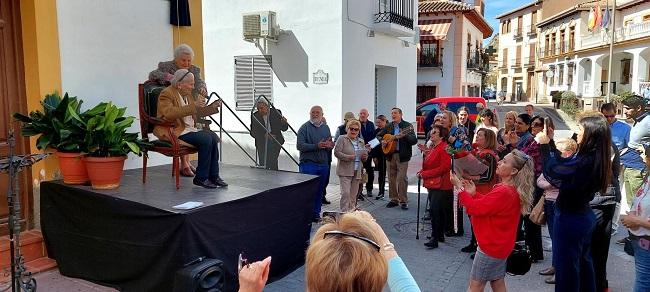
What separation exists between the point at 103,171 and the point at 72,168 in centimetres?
33

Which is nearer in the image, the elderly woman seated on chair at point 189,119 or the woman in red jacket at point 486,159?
the elderly woman seated on chair at point 189,119

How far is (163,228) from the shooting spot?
3.92 metres

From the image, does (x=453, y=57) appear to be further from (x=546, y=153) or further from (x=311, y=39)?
(x=546, y=153)

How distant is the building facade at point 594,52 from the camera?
109 ft

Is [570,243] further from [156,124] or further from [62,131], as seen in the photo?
[62,131]

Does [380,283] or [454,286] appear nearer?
[380,283]

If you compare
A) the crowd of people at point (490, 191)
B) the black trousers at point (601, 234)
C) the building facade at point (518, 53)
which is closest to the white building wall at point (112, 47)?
the crowd of people at point (490, 191)

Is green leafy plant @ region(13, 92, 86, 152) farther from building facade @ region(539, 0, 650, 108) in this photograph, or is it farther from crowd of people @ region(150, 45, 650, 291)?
building facade @ region(539, 0, 650, 108)

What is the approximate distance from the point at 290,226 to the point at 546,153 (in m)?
2.54

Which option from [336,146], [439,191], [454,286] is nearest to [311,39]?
[336,146]

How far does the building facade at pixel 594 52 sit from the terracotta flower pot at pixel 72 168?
1190 inches

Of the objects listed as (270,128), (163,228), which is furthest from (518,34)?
(163,228)

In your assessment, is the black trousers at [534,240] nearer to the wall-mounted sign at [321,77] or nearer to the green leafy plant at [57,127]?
the green leafy plant at [57,127]

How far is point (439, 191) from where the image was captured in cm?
609
